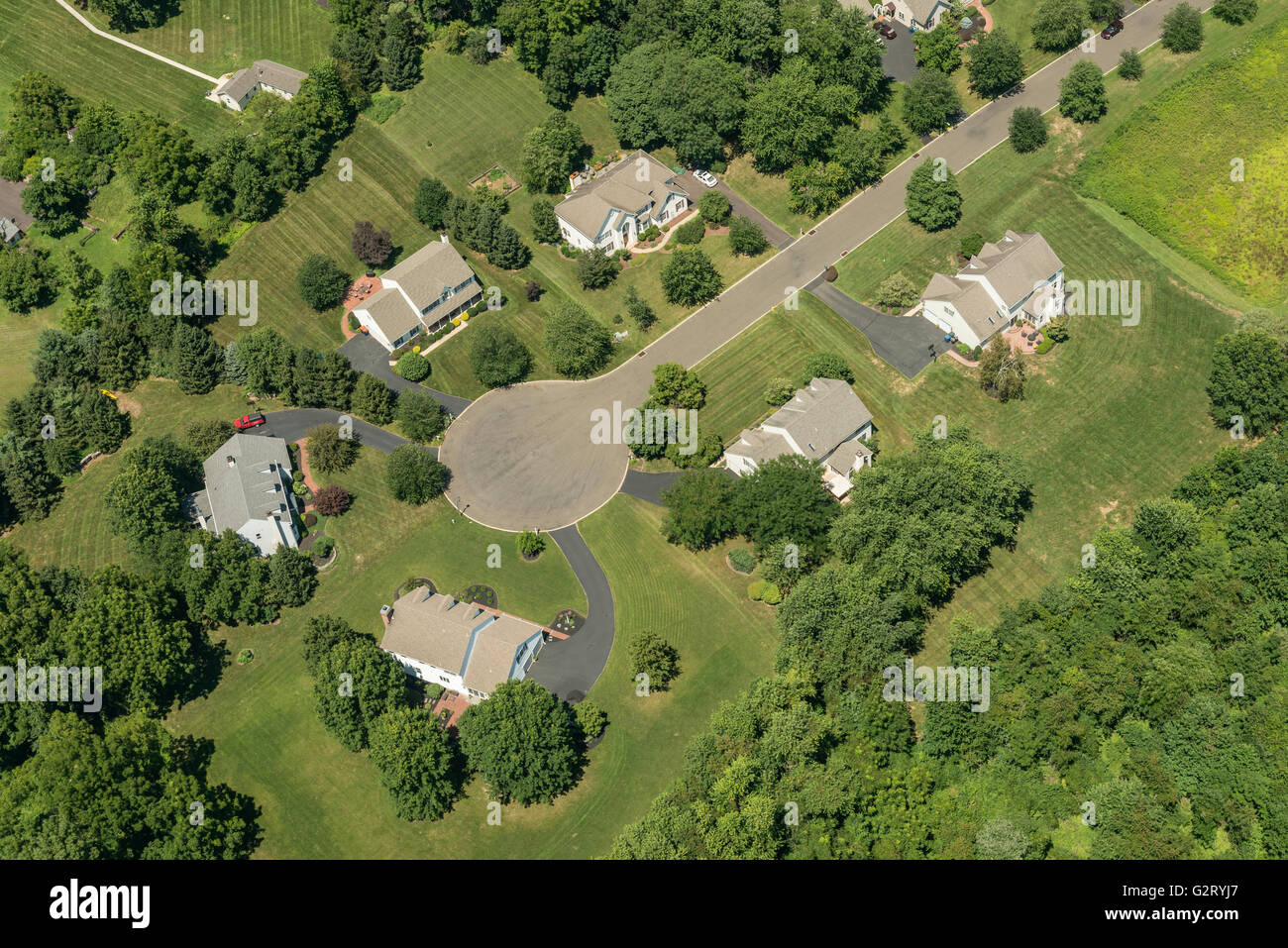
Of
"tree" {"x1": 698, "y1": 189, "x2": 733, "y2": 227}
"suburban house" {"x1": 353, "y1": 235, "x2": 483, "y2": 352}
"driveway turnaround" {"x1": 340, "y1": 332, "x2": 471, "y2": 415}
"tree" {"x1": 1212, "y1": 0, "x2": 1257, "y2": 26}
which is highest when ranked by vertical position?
"tree" {"x1": 1212, "y1": 0, "x2": 1257, "y2": 26}

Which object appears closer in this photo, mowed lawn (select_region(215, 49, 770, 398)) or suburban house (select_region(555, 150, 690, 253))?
mowed lawn (select_region(215, 49, 770, 398))

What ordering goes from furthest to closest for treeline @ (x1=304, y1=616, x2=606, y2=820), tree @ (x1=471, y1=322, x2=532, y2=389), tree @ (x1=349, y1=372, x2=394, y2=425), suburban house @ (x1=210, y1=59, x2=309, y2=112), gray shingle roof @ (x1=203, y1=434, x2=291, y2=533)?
suburban house @ (x1=210, y1=59, x2=309, y2=112)
tree @ (x1=471, y1=322, x2=532, y2=389)
tree @ (x1=349, y1=372, x2=394, y2=425)
gray shingle roof @ (x1=203, y1=434, x2=291, y2=533)
treeline @ (x1=304, y1=616, x2=606, y2=820)

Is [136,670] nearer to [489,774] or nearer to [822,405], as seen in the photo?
[489,774]

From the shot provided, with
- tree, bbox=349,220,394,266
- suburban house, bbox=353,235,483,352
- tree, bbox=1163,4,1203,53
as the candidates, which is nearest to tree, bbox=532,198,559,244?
suburban house, bbox=353,235,483,352

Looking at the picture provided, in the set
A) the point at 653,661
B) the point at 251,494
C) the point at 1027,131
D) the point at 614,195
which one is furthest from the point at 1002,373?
the point at 251,494

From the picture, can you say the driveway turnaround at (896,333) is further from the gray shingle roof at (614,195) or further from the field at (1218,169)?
the field at (1218,169)

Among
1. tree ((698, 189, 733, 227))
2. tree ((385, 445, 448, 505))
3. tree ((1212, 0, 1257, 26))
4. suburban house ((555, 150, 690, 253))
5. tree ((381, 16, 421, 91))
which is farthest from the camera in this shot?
tree ((1212, 0, 1257, 26))

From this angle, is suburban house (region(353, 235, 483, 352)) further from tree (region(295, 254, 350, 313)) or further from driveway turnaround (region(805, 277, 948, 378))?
driveway turnaround (region(805, 277, 948, 378))
